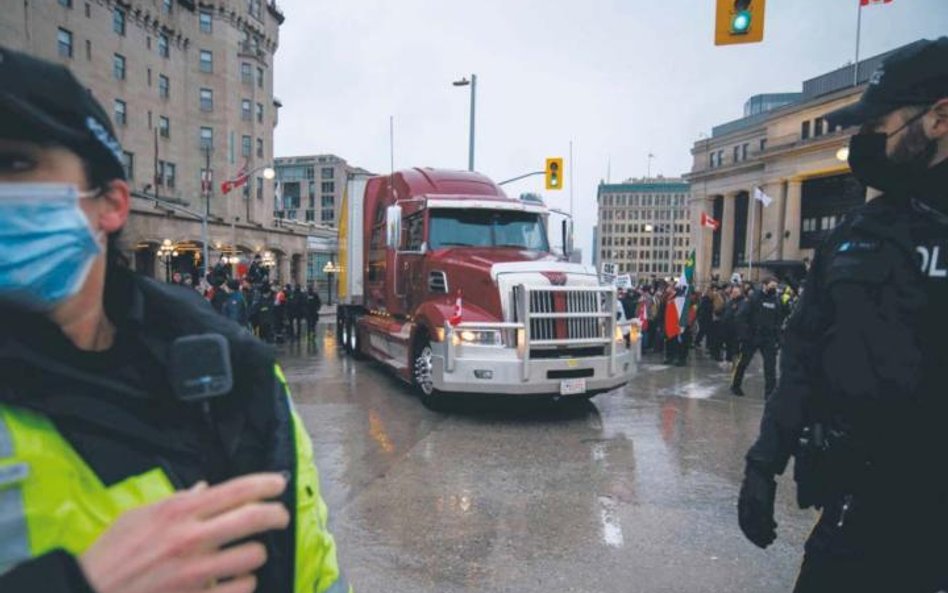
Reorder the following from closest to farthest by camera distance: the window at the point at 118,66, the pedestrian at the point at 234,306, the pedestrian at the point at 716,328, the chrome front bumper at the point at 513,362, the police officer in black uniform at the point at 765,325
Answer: the chrome front bumper at the point at 513,362 → the police officer in black uniform at the point at 765,325 → the pedestrian at the point at 234,306 → the pedestrian at the point at 716,328 → the window at the point at 118,66

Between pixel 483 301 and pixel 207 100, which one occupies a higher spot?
pixel 207 100

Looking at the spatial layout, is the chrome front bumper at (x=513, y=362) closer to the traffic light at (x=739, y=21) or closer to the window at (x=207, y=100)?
the traffic light at (x=739, y=21)

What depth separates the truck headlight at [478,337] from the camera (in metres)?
8.09

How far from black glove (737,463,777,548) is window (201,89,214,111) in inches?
1806

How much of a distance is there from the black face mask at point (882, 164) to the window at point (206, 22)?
47.5 metres

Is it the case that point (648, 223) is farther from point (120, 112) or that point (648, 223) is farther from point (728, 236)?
point (120, 112)

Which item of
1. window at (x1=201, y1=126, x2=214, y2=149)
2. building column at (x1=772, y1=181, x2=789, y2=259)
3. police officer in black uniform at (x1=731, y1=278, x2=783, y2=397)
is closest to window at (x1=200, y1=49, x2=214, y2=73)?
window at (x1=201, y1=126, x2=214, y2=149)

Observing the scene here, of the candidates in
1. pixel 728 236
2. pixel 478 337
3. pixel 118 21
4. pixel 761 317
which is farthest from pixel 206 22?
pixel 728 236

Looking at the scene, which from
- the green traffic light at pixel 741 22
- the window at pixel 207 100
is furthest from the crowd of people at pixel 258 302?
the window at pixel 207 100

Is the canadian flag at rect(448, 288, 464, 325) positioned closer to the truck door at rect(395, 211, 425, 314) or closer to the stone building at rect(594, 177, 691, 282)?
the truck door at rect(395, 211, 425, 314)

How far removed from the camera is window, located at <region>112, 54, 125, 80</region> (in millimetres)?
34219

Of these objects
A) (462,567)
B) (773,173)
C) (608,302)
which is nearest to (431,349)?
(608,302)

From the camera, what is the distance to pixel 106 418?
1.12 metres

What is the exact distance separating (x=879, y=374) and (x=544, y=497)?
382cm
